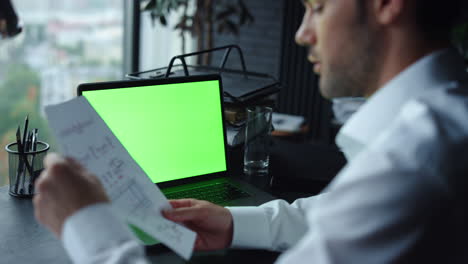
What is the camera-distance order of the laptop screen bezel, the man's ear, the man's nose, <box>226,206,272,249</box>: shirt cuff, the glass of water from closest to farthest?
the man's ear → the man's nose → <box>226,206,272,249</box>: shirt cuff → the laptop screen bezel → the glass of water

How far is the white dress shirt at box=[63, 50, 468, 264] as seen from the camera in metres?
0.65

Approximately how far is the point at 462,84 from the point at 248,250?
1.71ft

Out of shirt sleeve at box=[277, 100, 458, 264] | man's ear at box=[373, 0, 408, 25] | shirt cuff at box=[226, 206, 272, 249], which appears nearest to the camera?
shirt sleeve at box=[277, 100, 458, 264]

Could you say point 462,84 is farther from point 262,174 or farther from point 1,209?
point 1,209

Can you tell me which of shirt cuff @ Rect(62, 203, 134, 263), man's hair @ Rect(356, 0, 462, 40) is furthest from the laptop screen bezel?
man's hair @ Rect(356, 0, 462, 40)

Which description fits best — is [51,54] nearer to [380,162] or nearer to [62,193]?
[62,193]

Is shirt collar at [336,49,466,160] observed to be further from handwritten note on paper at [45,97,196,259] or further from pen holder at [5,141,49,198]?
pen holder at [5,141,49,198]

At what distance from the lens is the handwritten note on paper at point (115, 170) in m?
0.86

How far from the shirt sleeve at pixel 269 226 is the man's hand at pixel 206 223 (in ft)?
0.07

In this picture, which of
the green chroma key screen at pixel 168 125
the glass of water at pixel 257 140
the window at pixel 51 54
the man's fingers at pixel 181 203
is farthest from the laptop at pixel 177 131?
the window at pixel 51 54

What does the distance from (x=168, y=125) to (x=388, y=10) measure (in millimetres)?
663

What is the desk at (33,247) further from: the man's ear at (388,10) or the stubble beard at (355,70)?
the man's ear at (388,10)

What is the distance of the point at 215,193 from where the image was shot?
1296 mm

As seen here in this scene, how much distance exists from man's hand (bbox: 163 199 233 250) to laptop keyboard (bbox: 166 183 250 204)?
208 millimetres
